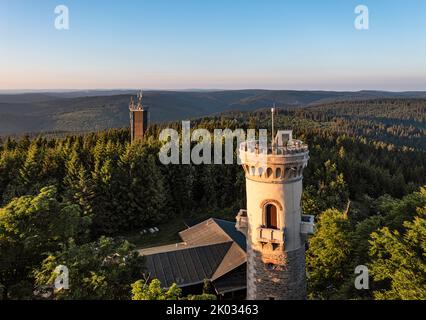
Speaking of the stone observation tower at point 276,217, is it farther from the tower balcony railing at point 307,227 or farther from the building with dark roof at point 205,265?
the building with dark roof at point 205,265

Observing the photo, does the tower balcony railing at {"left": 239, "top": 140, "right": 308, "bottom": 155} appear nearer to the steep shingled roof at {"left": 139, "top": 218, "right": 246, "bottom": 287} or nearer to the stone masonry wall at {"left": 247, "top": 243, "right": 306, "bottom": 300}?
the stone masonry wall at {"left": 247, "top": 243, "right": 306, "bottom": 300}

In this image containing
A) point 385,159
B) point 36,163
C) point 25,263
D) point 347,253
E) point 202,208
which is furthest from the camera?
point 385,159

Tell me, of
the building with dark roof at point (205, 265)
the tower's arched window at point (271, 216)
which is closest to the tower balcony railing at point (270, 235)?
the tower's arched window at point (271, 216)

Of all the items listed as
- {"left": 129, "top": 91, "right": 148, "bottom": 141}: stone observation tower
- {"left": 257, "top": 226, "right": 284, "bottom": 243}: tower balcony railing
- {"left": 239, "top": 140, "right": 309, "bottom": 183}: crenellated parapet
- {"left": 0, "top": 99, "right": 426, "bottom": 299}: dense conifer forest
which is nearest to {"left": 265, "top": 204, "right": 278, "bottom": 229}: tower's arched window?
{"left": 257, "top": 226, "right": 284, "bottom": 243}: tower balcony railing

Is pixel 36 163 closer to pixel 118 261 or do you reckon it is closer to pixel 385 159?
pixel 118 261

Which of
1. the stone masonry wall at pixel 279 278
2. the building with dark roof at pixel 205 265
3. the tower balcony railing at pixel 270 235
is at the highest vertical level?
the tower balcony railing at pixel 270 235

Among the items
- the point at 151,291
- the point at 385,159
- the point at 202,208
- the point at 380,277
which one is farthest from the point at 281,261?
the point at 385,159
